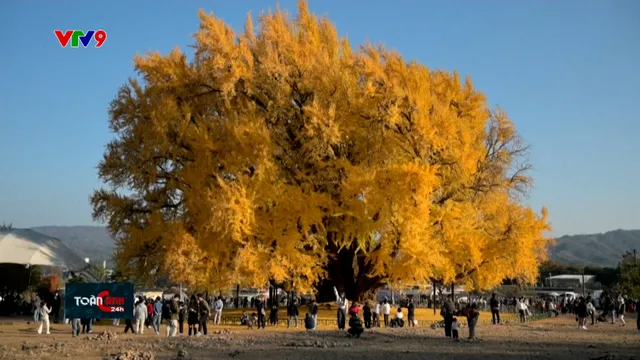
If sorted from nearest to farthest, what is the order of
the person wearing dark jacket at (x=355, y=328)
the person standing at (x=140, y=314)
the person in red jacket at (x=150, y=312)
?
the person wearing dark jacket at (x=355, y=328) < the person standing at (x=140, y=314) < the person in red jacket at (x=150, y=312)

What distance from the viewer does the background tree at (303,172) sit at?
3241cm

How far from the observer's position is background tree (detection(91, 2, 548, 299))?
3241 cm

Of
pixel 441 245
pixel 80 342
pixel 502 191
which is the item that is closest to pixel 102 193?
pixel 80 342

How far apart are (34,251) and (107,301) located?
685 inches

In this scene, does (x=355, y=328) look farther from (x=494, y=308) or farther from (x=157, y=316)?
(x=494, y=308)

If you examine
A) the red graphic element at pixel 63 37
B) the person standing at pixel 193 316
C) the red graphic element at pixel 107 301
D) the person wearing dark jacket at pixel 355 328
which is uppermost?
the red graphic element at pixel 63 37

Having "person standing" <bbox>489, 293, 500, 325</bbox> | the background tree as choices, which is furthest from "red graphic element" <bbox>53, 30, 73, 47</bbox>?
"person standing" <bbox>489, 293, 500, 325</bbox>

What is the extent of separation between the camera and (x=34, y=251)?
42.5 metres

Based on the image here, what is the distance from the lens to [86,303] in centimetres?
2744

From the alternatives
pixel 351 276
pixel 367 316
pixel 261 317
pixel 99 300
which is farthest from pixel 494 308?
pixel 99 300

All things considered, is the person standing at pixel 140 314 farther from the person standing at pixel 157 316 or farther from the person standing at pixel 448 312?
the person standing at pixel 448 312

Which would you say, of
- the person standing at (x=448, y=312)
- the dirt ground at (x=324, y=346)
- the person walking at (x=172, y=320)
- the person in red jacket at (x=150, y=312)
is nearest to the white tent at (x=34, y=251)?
the dirt ground at (x=324, y=346)

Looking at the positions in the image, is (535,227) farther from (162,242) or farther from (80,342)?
(80,342)

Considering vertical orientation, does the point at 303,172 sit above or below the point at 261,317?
above
